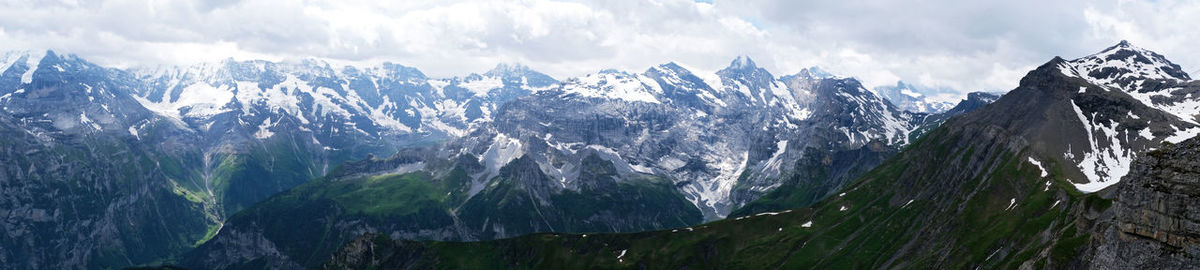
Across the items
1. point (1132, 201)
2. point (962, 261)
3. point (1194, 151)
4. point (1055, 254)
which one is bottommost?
point (962, 261)

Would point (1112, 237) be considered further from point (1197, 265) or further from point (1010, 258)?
point (1010, 258)

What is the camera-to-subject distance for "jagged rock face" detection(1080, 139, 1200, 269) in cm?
8888

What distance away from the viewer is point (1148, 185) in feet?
311

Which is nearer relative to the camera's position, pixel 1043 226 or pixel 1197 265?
pixel 1197 265

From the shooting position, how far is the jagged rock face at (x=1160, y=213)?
8888cm

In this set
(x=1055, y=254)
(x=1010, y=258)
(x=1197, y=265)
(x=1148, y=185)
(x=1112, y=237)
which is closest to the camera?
(x=1197, y=265)

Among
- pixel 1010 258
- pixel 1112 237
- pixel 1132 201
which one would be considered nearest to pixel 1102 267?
pixel 1112 237

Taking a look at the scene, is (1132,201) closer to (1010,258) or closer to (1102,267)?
(1102,267)

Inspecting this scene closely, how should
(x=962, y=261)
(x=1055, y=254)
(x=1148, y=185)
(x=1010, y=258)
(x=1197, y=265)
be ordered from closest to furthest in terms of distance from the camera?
(x=1197, y=265), (x=1148, y=185), (x=1055, y=254), (x=1010, y=258), (x=962, y=261)

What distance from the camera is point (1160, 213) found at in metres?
92.2

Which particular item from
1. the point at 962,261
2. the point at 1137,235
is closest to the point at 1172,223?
the point at 1137,235

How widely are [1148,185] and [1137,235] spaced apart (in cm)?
691

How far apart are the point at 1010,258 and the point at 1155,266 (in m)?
88.1

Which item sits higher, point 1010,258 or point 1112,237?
point 1112,237
